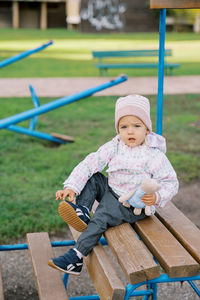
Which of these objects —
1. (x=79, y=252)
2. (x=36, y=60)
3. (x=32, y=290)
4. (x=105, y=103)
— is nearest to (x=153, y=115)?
(x=105, y=103)

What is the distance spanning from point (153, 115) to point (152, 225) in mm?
5306

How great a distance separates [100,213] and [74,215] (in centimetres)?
13

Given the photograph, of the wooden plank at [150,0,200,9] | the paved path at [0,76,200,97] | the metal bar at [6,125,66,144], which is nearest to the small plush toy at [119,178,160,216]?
the wooden plank at [150,0,200,9]

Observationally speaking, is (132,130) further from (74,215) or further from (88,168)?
(74,215)

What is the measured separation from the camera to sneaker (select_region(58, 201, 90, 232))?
85.6 inches

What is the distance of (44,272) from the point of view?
237 cm

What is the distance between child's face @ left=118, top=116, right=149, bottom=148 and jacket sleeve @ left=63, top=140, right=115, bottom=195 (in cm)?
10

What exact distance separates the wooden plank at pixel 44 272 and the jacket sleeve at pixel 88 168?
39 centimetres

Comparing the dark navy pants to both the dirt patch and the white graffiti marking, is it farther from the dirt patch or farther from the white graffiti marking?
the white graffiti marking

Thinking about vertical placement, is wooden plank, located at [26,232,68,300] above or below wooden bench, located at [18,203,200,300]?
below

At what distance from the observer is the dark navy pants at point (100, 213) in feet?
7.23

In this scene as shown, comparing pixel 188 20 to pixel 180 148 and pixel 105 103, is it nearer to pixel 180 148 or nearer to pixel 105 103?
pixel 105 103

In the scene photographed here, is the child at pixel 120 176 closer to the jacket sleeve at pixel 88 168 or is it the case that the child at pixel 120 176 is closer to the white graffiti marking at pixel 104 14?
the jacket sleeve at pixel 88 168

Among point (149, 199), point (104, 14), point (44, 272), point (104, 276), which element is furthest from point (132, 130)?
point (104, 14)
